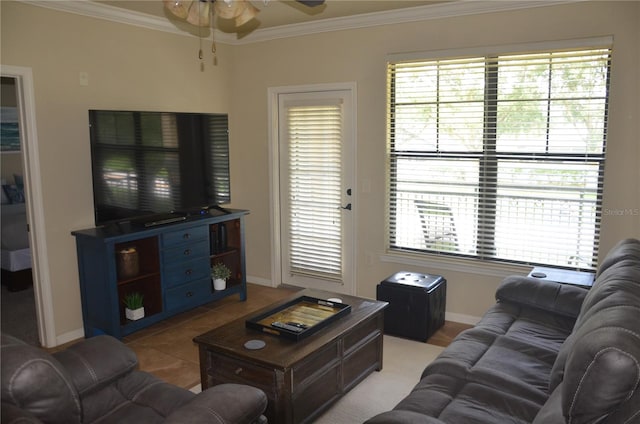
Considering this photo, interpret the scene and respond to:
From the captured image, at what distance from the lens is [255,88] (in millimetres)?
5375

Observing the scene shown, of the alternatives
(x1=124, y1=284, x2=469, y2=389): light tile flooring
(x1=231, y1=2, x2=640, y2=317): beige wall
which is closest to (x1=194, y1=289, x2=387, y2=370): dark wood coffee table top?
(x1=124, y1=284, x2=469, y2=389): light tile flooring

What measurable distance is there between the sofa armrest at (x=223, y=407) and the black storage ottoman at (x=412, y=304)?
207 centimetres

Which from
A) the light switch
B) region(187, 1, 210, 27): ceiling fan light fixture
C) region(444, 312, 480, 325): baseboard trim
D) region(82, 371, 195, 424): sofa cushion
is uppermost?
region(187, 1, 210, 27): ceiling fan light fixture

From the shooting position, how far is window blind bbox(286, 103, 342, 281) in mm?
5039

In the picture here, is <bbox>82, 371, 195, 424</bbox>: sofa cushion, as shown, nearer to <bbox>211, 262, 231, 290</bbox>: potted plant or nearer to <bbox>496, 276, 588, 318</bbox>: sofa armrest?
<bbox>496, 276, 588, 318</bbox>: sofa armrest

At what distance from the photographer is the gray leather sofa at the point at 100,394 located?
1.64 metres

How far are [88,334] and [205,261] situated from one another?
112 cm

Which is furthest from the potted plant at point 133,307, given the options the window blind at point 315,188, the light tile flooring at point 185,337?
the window blind at point 315,188

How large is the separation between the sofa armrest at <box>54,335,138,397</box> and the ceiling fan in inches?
68.6

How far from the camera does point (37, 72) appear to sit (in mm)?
3811

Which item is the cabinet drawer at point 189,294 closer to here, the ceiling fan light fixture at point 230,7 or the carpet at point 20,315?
the carpet at point 20,315

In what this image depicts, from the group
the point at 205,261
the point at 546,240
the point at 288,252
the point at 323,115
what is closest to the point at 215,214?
the point at 205,261

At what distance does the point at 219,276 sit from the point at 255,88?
1976 millimetres

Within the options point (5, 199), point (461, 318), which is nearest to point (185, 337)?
point (461, 318)
